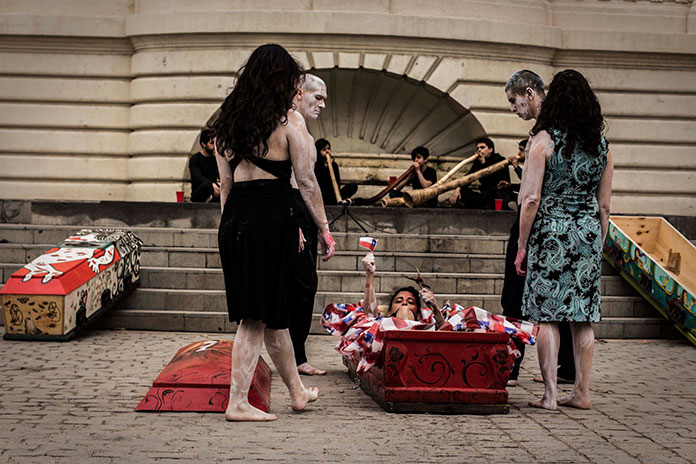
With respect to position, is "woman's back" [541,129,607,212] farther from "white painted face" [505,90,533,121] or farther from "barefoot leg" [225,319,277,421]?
"barefoot leg" [225,319,277,421]

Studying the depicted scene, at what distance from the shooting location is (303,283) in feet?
21.5

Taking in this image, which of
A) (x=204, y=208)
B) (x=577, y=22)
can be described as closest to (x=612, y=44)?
(x=577, y=22)

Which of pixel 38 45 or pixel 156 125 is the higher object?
pixel 38 45

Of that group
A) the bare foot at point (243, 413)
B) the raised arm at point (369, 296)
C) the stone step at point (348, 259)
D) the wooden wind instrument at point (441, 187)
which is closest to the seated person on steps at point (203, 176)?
the stone step at point (348, 259)

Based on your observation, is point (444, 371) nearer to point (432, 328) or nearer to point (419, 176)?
point (432, 328)

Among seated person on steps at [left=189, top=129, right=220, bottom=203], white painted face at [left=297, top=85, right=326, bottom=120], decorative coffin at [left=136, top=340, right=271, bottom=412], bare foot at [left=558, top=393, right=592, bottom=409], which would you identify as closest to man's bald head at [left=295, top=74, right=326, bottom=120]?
white painted face at [left=297, top=85, right=326, bottom=120]

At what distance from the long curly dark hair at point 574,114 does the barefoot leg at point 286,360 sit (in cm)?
222

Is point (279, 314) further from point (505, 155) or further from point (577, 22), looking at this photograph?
point (577, 22)

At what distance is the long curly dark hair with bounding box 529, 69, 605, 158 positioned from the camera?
6066 mm

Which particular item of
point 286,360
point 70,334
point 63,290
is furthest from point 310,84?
point 70,334

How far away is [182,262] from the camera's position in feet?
36.2

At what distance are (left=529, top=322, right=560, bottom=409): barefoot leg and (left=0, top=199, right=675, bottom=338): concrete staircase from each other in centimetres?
451

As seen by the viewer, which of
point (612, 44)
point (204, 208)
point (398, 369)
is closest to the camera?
point (398, 369)

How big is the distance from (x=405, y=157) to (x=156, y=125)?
502 cm
